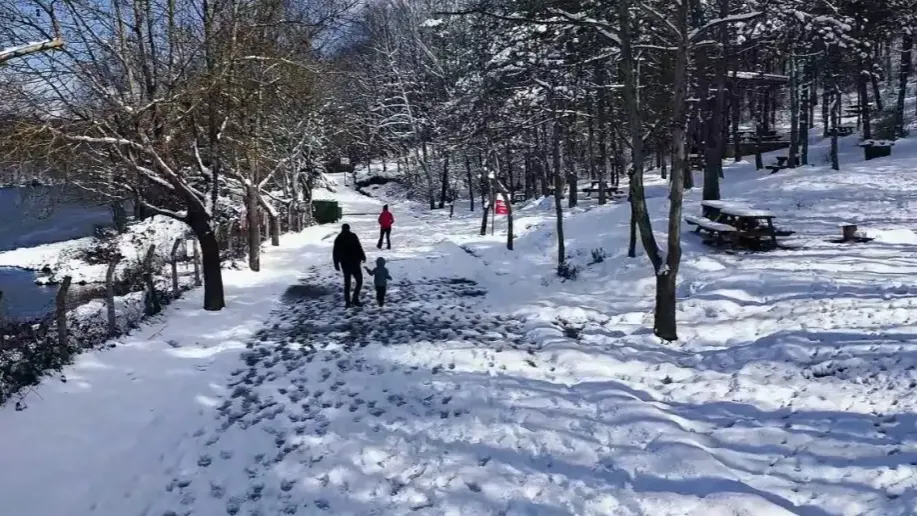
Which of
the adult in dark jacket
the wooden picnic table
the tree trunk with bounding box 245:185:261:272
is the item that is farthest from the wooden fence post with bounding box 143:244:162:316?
the wooden picnic table

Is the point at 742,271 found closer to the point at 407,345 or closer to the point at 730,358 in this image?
the point at 730,358

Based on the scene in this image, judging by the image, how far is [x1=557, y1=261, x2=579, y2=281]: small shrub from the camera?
14.8 m

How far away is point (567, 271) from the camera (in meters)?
15.0

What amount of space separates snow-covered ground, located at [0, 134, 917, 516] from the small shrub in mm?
1310

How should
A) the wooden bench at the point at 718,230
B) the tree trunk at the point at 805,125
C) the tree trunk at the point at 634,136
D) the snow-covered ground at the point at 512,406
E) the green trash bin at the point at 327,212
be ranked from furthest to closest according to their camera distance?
the green trash bin at the point at 327,212, the tree trunk at the point at 805,125, the wooden bench at the point at 718,230, the tree trunk at the point at 634,136, the snow-covered ground at the point at 512,406

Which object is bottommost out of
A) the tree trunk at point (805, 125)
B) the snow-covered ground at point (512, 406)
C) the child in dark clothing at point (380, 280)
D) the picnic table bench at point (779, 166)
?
the snow-covered ground at point (512, 406)

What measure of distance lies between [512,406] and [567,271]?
7.92 metres

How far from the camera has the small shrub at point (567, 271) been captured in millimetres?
14778

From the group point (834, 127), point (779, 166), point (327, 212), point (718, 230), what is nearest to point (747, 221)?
point (718, 230)

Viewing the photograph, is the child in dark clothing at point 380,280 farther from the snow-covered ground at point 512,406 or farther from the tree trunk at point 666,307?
the tree trunk at point 666,307

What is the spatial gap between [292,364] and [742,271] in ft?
27.8

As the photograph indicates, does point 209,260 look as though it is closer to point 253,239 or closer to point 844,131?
point 253,239

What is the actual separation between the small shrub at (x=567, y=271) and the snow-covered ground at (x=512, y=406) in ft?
4.30

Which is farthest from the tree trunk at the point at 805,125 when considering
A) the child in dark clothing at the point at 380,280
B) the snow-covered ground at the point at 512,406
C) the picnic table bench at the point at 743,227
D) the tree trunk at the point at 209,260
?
the tree trunk at the point at 209,260
